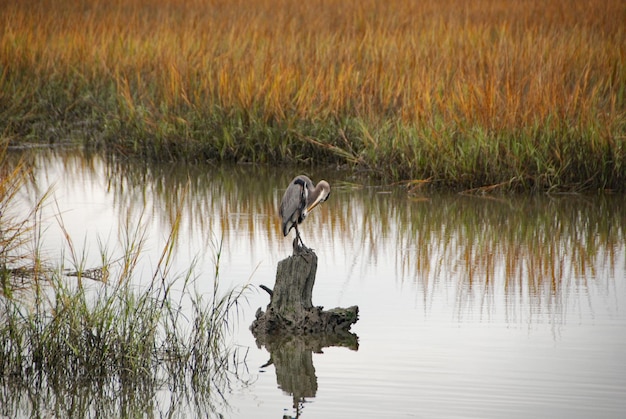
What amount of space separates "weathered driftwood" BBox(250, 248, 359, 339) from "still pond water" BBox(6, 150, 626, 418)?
4.5 inches

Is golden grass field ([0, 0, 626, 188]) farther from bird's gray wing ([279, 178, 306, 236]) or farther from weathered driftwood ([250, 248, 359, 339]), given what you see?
weathered driftwood ([250, 248, 359, 339])

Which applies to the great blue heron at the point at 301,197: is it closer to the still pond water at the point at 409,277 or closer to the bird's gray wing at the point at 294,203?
the bird's gray wing at the point at 294,203

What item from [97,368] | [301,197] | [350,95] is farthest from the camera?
[350,95]

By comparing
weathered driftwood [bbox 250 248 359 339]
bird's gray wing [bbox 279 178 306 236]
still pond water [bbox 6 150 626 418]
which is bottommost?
still pond water [bbox 6 150 626 418]

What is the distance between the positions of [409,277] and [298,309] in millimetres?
1433

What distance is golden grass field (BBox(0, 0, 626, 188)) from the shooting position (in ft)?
30.9

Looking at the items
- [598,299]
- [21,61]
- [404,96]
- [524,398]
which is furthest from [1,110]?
[524,398]

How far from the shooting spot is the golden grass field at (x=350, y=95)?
942cm

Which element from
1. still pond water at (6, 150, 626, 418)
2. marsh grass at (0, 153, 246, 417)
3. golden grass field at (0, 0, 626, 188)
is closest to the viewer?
marsh grass at (0, 153, 246, 417)

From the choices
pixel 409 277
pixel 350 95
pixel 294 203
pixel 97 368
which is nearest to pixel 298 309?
pixel 294 203

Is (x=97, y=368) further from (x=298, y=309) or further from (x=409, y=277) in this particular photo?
(x=409, y=277)

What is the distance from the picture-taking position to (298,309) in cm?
561

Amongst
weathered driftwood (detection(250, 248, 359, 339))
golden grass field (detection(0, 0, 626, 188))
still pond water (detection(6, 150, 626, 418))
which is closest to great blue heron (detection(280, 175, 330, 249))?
weathered driftwood (detection(250, 248, 359, 339))

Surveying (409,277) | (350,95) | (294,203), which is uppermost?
(350,95)
